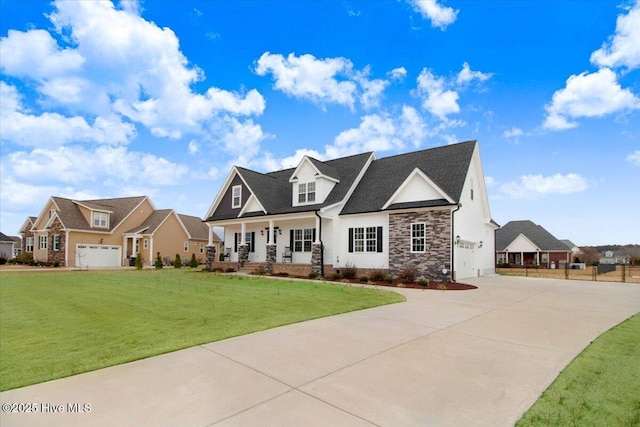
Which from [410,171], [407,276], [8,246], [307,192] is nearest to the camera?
[407,276]

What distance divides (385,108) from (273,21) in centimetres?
844

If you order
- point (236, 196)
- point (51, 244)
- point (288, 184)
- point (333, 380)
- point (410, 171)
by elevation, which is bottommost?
point (333, 380)

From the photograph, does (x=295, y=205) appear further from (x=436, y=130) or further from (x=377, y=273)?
(x=436, y=130)

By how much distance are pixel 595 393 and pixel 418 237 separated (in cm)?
1528

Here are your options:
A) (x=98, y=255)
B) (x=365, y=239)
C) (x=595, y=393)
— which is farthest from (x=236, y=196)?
(x=595, y=393)

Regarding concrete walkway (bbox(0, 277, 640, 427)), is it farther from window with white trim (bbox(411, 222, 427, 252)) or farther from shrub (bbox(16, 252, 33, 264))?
shrub (bbox(16, 252, 33, 264))

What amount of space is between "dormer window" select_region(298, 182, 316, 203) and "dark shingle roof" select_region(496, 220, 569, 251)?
102 feet

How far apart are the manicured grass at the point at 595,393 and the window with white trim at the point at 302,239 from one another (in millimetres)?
18869

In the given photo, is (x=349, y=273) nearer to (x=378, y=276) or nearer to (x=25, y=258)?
(x=378, y=276)

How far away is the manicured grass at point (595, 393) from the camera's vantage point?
337cm

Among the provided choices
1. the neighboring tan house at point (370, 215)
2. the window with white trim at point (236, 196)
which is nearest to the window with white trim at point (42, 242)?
the neighboring tan house at point (370, 215)

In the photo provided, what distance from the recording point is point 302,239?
24.4 meters

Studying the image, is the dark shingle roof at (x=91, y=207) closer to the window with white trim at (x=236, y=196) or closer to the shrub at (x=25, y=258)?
the shrub at (x=25, y=258)

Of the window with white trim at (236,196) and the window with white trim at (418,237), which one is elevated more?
the window with white trim at (236,196)
